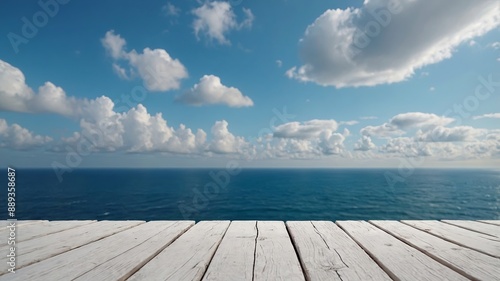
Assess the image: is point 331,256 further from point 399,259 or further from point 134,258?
point 134,258

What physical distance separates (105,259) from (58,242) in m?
1.03

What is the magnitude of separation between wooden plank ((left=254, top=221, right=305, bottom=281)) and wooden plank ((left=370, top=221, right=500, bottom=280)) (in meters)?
1.33

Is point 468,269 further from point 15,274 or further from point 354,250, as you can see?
point 15,274

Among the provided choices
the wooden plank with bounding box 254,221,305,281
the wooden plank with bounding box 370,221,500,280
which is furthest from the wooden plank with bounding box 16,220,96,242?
the wooden plank with bounding box 370,221,500,280

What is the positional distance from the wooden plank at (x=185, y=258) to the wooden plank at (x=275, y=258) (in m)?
0.46

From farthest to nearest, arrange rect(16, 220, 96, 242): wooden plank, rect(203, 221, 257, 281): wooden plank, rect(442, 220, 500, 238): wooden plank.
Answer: rect(442, 220, 500, 238): wooden plank < rect(16, 220, 96, 242): wooden plank < rect(203, 221, 257, 281): wooden plank

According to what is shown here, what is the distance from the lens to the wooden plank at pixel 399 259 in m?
1.79

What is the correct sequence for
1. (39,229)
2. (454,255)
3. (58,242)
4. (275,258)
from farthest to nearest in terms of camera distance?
1. (39,229)
2. (58,242)
3. (454,255)
4. (275,258)

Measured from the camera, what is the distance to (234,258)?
2.09 m

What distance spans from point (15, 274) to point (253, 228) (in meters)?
2.34

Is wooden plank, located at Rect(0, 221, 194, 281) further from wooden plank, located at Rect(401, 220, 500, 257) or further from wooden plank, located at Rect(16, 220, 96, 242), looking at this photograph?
wooden plank, located at Rect(401, 220, 500, 257)

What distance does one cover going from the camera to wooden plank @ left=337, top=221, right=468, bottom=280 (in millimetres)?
1790

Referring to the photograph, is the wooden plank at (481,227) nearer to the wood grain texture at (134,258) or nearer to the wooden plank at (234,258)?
the wooden plank at (234,258)

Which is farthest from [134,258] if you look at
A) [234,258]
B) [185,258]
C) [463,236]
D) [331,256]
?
[463,236]
